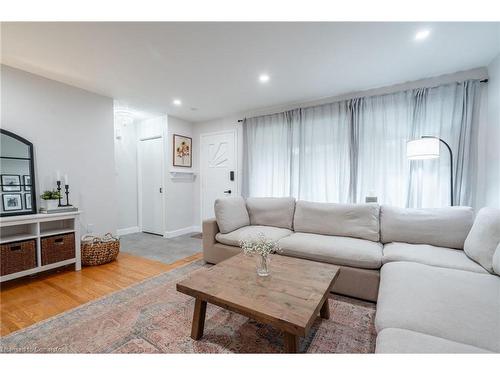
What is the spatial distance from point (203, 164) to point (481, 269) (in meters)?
4.21

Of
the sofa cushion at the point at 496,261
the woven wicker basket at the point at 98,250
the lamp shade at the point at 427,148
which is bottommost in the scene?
the woven wicker basket at the point at 98,250

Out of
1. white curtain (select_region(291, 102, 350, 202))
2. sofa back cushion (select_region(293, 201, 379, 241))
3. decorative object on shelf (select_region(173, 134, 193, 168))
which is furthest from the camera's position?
decorative object on shelf (select_region(173, 134, 193, 168))

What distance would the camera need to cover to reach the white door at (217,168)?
4281 millimetres

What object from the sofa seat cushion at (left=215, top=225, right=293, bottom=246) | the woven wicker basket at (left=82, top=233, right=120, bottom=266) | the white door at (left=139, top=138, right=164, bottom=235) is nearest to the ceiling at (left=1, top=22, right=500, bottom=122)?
the white door at (left=139, top=138, right=164, bottom=235)

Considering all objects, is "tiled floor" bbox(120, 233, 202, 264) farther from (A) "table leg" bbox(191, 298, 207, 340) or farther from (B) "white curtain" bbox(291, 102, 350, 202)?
(B) "white curtain" bbox(291, 102, 350, 202)

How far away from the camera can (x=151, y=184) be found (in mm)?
4500

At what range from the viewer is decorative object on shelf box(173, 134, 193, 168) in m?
4.31

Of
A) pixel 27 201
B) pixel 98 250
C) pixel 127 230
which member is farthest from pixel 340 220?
pixel 127 230

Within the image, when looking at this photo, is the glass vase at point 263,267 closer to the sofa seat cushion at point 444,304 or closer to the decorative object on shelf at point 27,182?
the sofa seat cushion at point 444,304

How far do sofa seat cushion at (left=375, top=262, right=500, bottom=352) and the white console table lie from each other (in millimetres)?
3210

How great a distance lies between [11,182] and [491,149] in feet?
17.1

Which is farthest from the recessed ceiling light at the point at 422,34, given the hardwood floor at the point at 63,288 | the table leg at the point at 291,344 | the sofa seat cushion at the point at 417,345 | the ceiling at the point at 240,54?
the hardwood floor at the point at 63,288

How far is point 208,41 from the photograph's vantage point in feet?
6.36

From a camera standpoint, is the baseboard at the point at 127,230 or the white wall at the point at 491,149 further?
the baseboard at the point at 127,230
